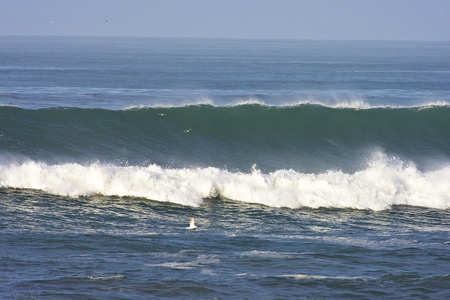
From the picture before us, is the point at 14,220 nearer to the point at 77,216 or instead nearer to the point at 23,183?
the point at 77,216

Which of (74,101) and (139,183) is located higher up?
(74,101)

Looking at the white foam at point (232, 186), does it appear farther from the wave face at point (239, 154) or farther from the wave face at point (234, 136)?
the wave face at point (234, 136)

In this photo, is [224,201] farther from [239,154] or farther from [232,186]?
[239,154]

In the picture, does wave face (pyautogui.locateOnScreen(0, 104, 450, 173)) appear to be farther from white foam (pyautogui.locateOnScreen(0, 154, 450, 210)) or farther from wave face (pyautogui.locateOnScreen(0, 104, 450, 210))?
white foam (pyautogui.locateOnScreen(0, 154, 450, 210))

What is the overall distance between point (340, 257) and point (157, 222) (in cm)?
519

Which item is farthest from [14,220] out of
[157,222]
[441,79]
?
[441,79]

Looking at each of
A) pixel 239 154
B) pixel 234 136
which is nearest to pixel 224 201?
pixel 239 154

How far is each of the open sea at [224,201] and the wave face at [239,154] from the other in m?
0.07

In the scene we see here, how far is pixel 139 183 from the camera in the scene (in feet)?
60.2

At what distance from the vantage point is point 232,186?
18.5 meters

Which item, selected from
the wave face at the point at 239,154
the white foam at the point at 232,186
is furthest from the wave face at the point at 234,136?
the white foam at the point at 232,186

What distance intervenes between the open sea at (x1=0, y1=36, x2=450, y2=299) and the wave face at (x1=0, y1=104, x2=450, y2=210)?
7 cm

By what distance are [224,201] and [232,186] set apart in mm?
725

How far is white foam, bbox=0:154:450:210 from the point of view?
17.9 metres
